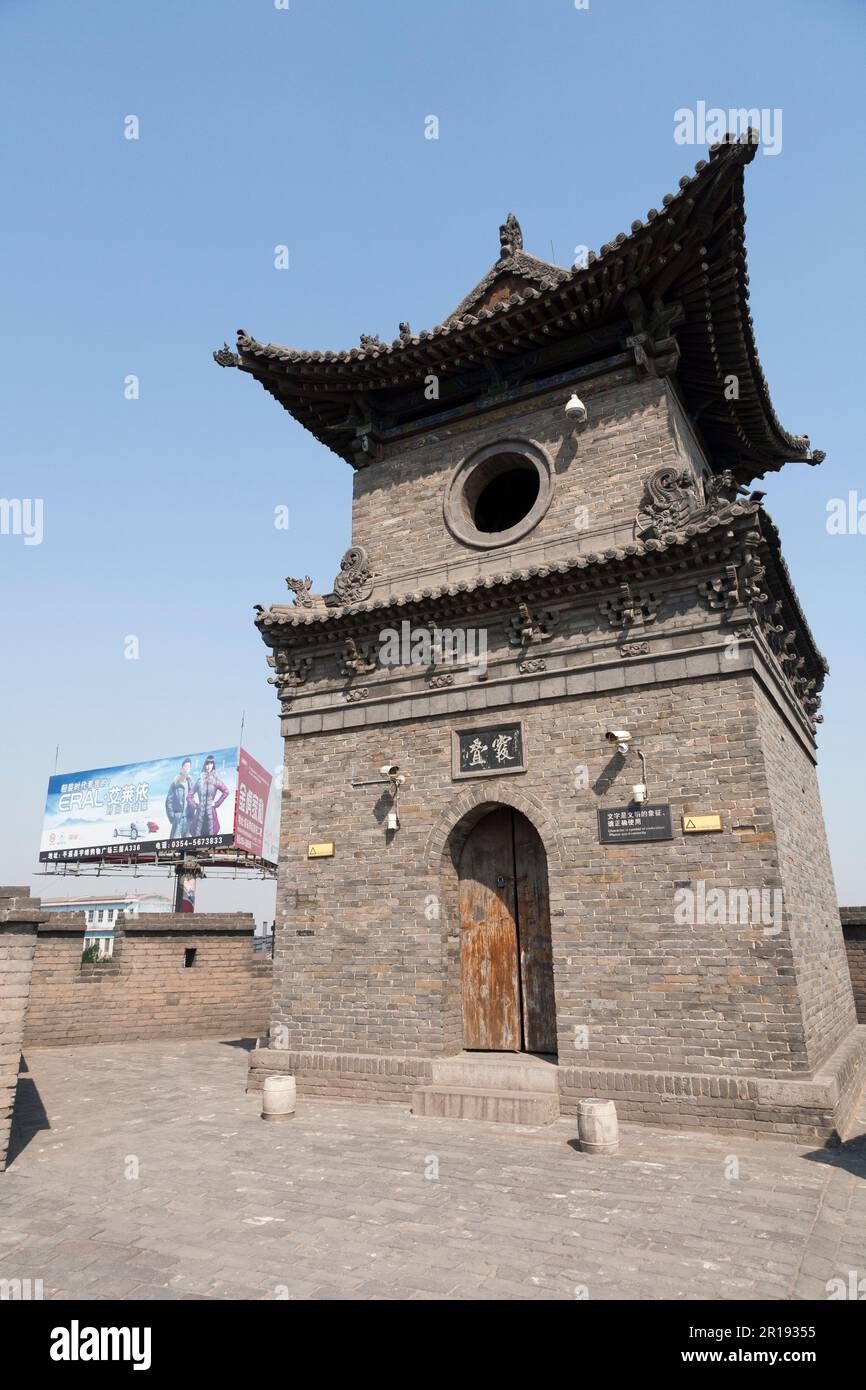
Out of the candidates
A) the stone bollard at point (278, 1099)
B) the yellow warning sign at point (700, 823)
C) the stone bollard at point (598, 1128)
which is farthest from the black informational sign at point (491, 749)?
the stone bollard at point (278, 1099)

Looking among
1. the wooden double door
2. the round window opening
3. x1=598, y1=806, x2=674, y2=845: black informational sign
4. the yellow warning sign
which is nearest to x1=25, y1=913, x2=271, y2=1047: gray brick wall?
the wooden double door

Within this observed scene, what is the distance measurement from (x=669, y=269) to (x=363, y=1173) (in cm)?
1093

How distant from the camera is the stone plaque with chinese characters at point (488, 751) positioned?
417 inches

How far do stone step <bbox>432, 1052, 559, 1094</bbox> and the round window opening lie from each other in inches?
274

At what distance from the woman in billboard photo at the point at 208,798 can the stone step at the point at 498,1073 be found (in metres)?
29.4

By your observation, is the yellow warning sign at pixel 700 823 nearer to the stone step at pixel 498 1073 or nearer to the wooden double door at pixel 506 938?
the wooden double door at pixel 506 938

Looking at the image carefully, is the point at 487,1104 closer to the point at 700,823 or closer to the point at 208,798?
the point at 700,823

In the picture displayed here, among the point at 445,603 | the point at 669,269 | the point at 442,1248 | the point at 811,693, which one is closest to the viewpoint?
the point at 442,1248

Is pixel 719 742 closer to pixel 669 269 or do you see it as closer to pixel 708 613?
pixel 708 613

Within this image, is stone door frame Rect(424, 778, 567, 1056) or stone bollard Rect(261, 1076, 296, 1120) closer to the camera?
stone bollard Rect(261, 1076, 296, 1120)

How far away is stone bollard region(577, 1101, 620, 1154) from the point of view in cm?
762

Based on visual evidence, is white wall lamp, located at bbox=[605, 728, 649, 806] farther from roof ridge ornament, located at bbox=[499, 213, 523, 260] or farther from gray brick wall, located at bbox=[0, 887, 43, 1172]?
roof ridge ornament, located at bbox=[499, 213, 523, 260]

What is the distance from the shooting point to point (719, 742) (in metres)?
9.33
